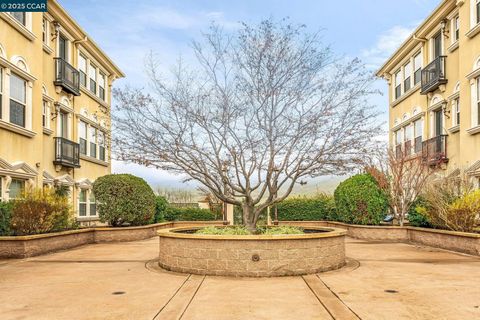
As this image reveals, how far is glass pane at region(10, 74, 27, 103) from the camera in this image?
631 inches

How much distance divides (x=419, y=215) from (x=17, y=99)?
1541 centimetres

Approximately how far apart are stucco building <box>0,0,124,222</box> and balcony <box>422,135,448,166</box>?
547 inches

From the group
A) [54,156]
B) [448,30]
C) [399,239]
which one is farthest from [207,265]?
[448,30]

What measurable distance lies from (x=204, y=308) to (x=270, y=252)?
3.09 metres

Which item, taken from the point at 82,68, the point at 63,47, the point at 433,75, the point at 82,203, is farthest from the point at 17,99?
the point at 433,75

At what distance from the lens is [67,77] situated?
69.6 feet

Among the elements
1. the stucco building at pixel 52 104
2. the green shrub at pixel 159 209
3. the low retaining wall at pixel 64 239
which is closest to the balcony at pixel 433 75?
the green shrub at pixel 159 209

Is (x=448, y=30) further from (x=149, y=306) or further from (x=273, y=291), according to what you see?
(x=149, y=306)

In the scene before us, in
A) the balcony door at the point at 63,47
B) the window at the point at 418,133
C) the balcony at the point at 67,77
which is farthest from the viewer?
the window at the point at 418,133

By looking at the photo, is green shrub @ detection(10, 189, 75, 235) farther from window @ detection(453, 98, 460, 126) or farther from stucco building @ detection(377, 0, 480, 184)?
window @ detection(453, 98, 460, 126)

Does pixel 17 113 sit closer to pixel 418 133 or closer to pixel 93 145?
pixel 93 145

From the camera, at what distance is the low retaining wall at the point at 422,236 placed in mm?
13133

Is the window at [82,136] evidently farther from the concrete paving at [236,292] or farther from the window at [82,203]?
the concrete paving at [236,292]

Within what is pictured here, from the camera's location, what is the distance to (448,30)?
2086 cm
